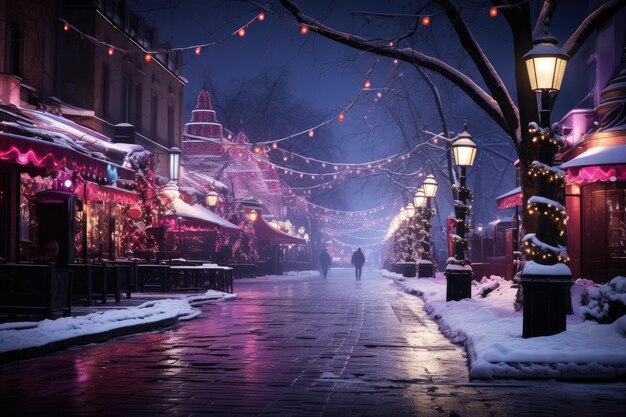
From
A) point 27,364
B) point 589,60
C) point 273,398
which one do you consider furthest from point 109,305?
point 589,60

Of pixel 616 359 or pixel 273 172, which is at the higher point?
pixel 273 172

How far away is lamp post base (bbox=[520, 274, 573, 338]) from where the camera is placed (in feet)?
37.6

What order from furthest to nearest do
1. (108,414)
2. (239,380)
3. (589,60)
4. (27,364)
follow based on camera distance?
(589,60)
(27,364)
(239,380)
(108,414)

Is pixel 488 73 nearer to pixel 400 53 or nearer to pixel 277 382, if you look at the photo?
pixel 400 53

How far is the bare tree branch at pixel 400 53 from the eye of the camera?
17.3 metres

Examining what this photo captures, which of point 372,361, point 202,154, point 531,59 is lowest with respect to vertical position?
point 372,361

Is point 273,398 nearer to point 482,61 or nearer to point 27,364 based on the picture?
point 27,364

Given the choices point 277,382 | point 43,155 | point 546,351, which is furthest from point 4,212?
point 546,351

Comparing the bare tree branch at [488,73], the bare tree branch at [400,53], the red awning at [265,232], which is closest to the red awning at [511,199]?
the bare tree branch at [400,53]

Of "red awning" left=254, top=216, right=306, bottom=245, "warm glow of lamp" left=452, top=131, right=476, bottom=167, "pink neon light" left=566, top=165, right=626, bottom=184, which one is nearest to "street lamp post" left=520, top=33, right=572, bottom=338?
"warm glow of lamp" left=452, top=131, right=476, bottom=167

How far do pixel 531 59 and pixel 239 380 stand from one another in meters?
6.10

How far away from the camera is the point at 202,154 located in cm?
5659

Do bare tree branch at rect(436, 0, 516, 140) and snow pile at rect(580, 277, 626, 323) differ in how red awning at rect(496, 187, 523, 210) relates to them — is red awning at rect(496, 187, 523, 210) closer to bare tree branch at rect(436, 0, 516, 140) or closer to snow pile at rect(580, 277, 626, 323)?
bare tree branch at rect(436, 0, 516, 140)

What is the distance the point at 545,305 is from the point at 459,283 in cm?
988
